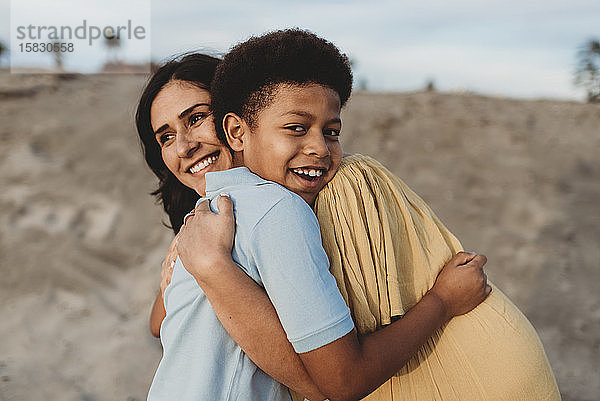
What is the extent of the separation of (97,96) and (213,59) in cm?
927

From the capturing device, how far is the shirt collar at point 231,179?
1.57 m

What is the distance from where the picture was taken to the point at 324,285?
132 cm

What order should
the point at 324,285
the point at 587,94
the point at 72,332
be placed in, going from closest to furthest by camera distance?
1. the point at 324,285
2. the point at 72,332
3. the point at 587,94

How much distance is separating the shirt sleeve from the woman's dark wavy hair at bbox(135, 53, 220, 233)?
999 mm

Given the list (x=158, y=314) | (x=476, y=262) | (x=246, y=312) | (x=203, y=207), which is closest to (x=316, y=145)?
(x=203, y=207)

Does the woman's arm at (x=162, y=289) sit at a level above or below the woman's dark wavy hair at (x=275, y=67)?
below

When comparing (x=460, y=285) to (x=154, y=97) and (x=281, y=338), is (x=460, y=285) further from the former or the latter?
(x=154, y=97)

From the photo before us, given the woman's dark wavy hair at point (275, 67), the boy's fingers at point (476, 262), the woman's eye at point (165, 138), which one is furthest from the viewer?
the woman's eye at point (165, 138)

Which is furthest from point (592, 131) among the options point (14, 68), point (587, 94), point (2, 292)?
point (14, 68)

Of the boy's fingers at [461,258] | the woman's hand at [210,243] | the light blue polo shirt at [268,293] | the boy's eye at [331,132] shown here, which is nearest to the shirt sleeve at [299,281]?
the light blue polo shirt at [268,293]

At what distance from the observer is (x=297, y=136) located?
1565 mm

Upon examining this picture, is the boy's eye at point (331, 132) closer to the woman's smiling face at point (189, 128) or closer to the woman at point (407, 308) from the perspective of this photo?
the woman at point (407, 308)

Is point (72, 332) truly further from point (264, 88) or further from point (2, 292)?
point (264, 88)

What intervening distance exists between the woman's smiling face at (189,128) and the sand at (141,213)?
3553 millimetres
